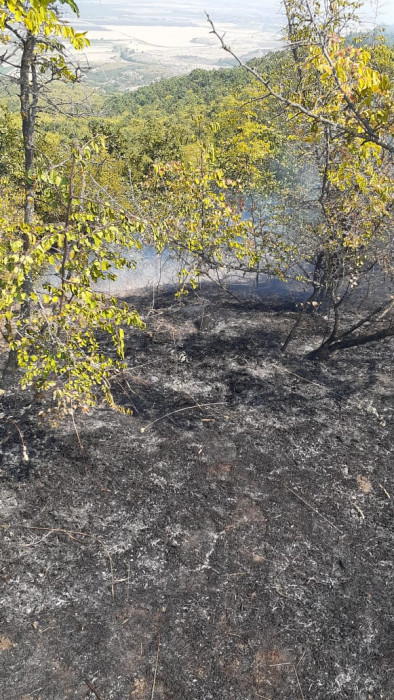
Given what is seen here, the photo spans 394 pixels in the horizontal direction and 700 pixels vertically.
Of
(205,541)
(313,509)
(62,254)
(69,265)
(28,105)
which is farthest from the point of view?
(28,105)

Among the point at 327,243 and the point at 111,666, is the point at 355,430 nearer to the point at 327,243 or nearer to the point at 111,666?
the point at 327,243

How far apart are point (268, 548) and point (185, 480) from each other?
1.74 meters

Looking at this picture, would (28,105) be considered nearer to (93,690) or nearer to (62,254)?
(62,254)

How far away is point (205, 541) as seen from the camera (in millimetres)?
6719

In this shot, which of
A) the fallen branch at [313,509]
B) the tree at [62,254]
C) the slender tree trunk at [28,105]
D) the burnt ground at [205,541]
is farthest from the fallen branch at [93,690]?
the slender tree trunk at [28,105]

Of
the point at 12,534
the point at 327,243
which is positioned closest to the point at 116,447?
the point at 12,534

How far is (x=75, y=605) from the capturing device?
5.82 m

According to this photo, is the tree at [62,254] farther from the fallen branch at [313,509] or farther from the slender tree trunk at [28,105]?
the fallen branch at [313,509]

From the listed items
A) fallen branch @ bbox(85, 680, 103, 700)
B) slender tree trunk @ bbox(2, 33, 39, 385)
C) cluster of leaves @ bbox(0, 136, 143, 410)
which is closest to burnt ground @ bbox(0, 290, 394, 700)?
fallen branch @ bbox(85, 680, 103, 700)

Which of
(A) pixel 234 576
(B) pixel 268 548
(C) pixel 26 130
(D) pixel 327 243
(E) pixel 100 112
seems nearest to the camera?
(A) pixel 234 576

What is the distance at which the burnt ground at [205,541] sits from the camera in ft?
Result: 17.2

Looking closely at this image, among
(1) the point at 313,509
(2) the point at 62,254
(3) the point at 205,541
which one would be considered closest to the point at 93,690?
(3) the point at 205,541

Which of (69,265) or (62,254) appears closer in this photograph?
(69,265)

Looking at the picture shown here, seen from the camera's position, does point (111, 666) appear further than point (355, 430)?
No
